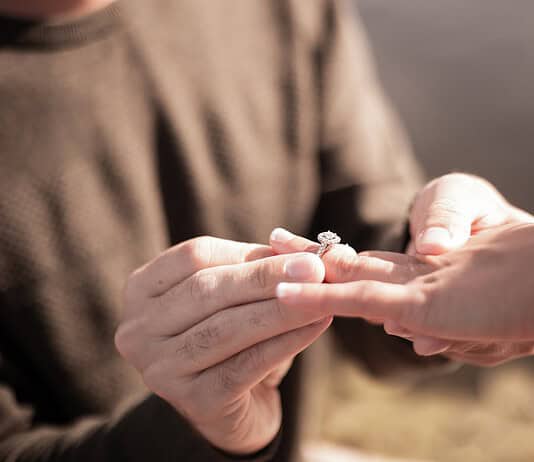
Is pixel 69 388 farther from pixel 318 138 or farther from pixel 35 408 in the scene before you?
pixel 318 138

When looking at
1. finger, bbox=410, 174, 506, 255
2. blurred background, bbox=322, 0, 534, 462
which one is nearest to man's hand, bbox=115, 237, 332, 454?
finger, bbox=410, 174, 506, 255

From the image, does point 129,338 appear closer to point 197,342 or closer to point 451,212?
point 197,342

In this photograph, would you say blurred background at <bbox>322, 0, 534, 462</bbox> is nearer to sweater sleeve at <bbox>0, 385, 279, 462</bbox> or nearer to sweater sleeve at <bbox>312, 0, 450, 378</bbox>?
sweater sleeve at <bbox>312, 0, 450, 378</bbox>

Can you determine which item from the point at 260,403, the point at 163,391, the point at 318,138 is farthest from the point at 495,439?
the point at 163,391

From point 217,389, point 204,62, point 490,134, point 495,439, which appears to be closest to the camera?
point 217,389

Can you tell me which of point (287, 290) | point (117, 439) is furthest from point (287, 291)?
point (117, 439)

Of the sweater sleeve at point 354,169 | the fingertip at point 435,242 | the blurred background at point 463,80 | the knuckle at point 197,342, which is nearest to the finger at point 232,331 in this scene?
the knuckle at point 197,342

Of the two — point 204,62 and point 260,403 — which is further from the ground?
point 204,62
